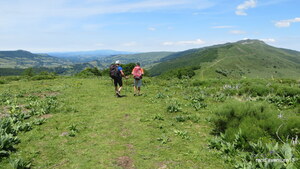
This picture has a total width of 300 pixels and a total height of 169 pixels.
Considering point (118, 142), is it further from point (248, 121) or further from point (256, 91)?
point (256, 91)

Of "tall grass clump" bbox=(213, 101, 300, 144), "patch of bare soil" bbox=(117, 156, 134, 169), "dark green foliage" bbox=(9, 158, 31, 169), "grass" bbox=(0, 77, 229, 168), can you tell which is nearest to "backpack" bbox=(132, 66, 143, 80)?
"grass" bbox=(0, 77, 229, 168)

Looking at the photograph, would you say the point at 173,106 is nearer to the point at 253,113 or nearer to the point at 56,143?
the point at 253,113

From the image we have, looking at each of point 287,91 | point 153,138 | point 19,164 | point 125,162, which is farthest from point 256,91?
point 19,164

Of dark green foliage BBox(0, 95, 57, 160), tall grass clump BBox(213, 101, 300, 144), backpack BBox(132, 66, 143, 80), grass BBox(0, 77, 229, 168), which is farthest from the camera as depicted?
backpack BBox(132, 66, 143, 80)

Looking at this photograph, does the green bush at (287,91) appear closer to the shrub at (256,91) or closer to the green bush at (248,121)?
the shrub at (256,91)

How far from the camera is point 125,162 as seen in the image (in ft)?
21.1

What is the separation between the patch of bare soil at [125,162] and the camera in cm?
621

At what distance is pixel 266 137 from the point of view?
22.6ft

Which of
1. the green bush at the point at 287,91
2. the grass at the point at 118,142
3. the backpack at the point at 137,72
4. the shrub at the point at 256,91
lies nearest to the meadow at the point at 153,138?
the grass at the point at 118,142

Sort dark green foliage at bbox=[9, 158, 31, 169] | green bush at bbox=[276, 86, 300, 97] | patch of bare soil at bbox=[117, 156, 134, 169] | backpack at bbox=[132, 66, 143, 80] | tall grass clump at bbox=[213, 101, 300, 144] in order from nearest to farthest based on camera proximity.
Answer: dark green foliage at bbox=[9, 158, 31, 169] < patch of bare soil at bbox=[117, 156, 134, 169] < tall grass clump at bbox=[213, 101, 300, 144] < green bush at bbox=[276, 86, 300, 97] < backpack at bbox=[132, 66, 143, 80]

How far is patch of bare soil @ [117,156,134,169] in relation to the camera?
6.21 metres

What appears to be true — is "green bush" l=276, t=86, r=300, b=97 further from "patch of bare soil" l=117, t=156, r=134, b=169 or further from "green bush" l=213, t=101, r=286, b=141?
"patch of bare soil" l=117, t=156, r=134, b=169

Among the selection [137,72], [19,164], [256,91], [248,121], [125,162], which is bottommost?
[125,162]

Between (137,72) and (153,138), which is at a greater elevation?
(137,72)
